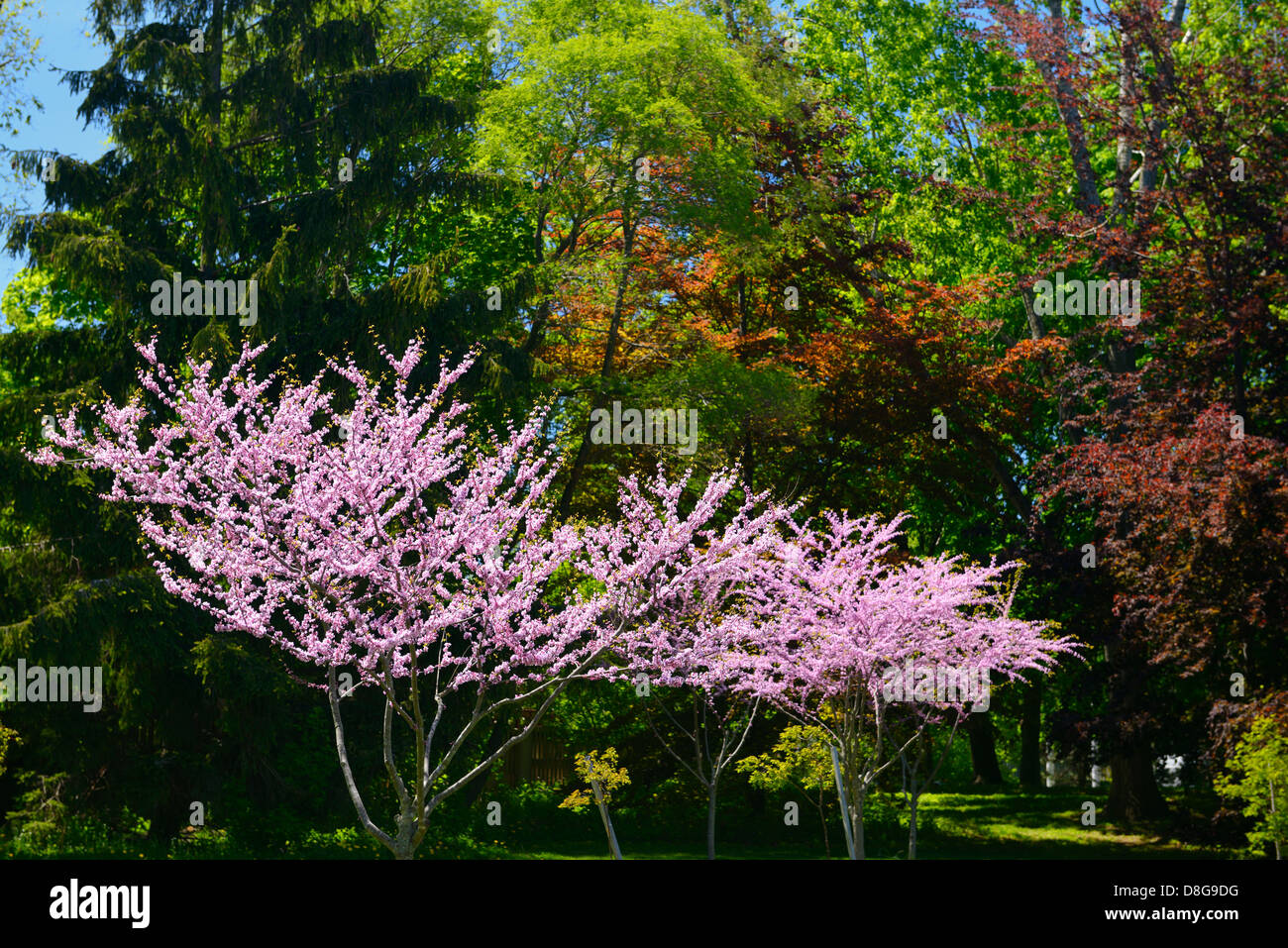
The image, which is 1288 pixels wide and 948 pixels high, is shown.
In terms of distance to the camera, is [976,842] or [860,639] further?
[976,842]

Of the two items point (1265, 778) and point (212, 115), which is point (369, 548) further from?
point (212, 115)

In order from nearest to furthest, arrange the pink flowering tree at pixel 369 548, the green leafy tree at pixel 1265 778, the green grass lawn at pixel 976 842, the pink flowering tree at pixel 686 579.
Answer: the pink flowering tree at pixel 369 548 → the pink flowering tree at pixel 686 579 → the green leafy tree at pixel 1265 778 → the green grass lawn at pixel 976 842

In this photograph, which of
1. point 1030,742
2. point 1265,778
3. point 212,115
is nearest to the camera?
point 1265,778

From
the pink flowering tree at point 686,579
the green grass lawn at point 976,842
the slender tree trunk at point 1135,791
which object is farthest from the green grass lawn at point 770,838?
the pink flowering tree at point 686,579

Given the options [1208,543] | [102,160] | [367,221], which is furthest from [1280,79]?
[102,160]

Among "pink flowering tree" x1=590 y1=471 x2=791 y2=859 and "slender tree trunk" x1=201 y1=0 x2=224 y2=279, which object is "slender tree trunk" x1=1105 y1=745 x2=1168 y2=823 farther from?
"slender tree trunk" x1=201 y1=0 x2=224 y2=279

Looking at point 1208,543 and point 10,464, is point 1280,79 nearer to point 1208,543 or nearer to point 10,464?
point 1208,543

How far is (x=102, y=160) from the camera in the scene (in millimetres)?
16812

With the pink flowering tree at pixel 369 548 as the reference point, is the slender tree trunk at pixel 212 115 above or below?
above

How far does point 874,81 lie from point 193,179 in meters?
13.4

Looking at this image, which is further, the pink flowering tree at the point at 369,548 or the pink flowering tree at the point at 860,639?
the pink flowering tree at the point at 860,639

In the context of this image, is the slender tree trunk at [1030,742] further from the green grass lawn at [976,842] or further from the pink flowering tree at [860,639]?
the pink flowering tree at [860,639]

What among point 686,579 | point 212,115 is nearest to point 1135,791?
point 686,579

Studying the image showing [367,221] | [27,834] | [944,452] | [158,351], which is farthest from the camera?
[944,452]
